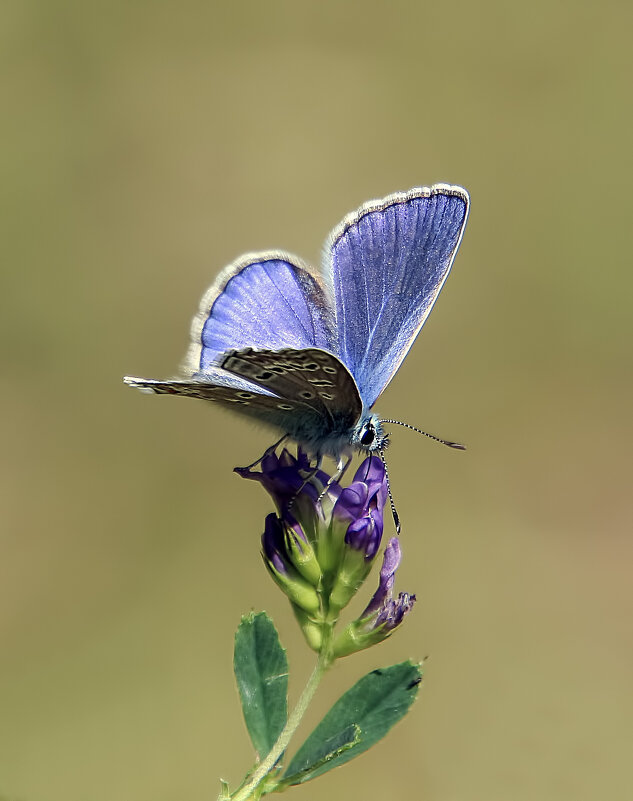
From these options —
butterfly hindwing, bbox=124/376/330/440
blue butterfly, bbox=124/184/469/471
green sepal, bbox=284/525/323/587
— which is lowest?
green sepal, bbox=284/525/323/587

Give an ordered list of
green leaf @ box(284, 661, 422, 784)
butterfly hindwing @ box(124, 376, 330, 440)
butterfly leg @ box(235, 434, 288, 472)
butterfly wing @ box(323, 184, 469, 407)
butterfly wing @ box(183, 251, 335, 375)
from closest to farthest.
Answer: green leaf @ box(284, 661, 422, 784)
butterfly hindwing @ box(124, 376, 330, 440)
butterfly leg @ box(235, 434, 288, 472)
butterfly wing @ box(323, 184, 469, 407)
butterfly wing @ box(183, 251, 335, 375)

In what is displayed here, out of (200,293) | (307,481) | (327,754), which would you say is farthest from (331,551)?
(200,293)

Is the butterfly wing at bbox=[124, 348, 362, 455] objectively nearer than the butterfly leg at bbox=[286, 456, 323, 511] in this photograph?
Yes

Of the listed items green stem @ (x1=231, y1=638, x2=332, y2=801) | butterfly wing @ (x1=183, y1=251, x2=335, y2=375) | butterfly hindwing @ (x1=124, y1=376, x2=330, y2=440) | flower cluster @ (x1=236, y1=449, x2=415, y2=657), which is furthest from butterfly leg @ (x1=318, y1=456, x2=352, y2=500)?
green stem @ (x1=231, y1=638, x2=332, y2=801)

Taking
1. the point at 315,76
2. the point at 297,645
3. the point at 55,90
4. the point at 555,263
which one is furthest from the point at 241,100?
the point at 297,645

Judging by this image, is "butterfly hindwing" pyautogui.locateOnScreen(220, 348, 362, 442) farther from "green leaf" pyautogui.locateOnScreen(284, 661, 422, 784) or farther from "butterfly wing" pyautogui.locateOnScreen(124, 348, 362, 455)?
"green leaf" pyautogui.locateOnScreen(284, 661, 422, 784)

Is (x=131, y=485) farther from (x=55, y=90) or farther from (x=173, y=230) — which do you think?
(x=55, y=90)

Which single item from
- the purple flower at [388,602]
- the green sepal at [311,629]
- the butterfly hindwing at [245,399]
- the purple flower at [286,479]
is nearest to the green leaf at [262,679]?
the green sepal at [311,629]

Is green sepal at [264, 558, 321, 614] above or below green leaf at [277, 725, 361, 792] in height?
above

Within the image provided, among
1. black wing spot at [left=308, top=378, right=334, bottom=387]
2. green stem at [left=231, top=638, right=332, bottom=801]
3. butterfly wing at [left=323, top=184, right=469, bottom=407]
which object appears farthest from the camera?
butterfly wing at [left=323, top=184, right=469, bottom=407]
